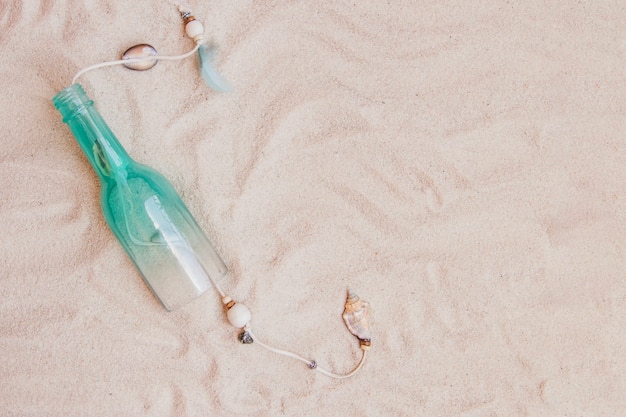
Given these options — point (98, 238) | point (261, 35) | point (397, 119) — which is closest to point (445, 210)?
point (397, 119)

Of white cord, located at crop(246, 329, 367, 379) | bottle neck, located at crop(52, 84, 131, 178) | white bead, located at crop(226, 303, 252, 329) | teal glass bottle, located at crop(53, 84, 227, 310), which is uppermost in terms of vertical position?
bottle neck, located at crop(52, 84, 131, 178)

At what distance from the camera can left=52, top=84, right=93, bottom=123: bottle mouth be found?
1.08 m

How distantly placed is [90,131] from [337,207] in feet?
1.66

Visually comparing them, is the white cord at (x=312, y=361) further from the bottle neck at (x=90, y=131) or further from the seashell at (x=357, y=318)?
the bottle neck at (x=90, y=131)

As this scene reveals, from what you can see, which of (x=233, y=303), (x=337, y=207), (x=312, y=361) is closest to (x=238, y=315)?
(x=233, y=303)

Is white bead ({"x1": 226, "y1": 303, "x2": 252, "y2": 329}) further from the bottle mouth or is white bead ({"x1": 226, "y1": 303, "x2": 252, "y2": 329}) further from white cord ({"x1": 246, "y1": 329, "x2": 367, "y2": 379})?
the bottle mouth

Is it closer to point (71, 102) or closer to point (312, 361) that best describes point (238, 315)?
point (312, 361)

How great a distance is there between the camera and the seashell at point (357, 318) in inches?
48.1

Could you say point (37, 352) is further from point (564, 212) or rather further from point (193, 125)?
point (564, 212)

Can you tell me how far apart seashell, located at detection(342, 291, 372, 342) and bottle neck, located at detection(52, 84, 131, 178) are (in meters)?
0.53

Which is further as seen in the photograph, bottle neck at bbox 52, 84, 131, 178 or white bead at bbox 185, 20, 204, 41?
white bead at bbox 185, 20, 204, 41

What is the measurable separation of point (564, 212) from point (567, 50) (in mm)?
346

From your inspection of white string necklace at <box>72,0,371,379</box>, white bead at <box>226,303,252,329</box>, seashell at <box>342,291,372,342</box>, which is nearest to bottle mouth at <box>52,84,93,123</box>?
white string necklace at <box>72,0,371,379</box>

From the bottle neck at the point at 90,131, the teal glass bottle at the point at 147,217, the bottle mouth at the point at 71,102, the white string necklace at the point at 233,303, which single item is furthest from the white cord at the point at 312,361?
the bottle mouth at the point at 71,102
